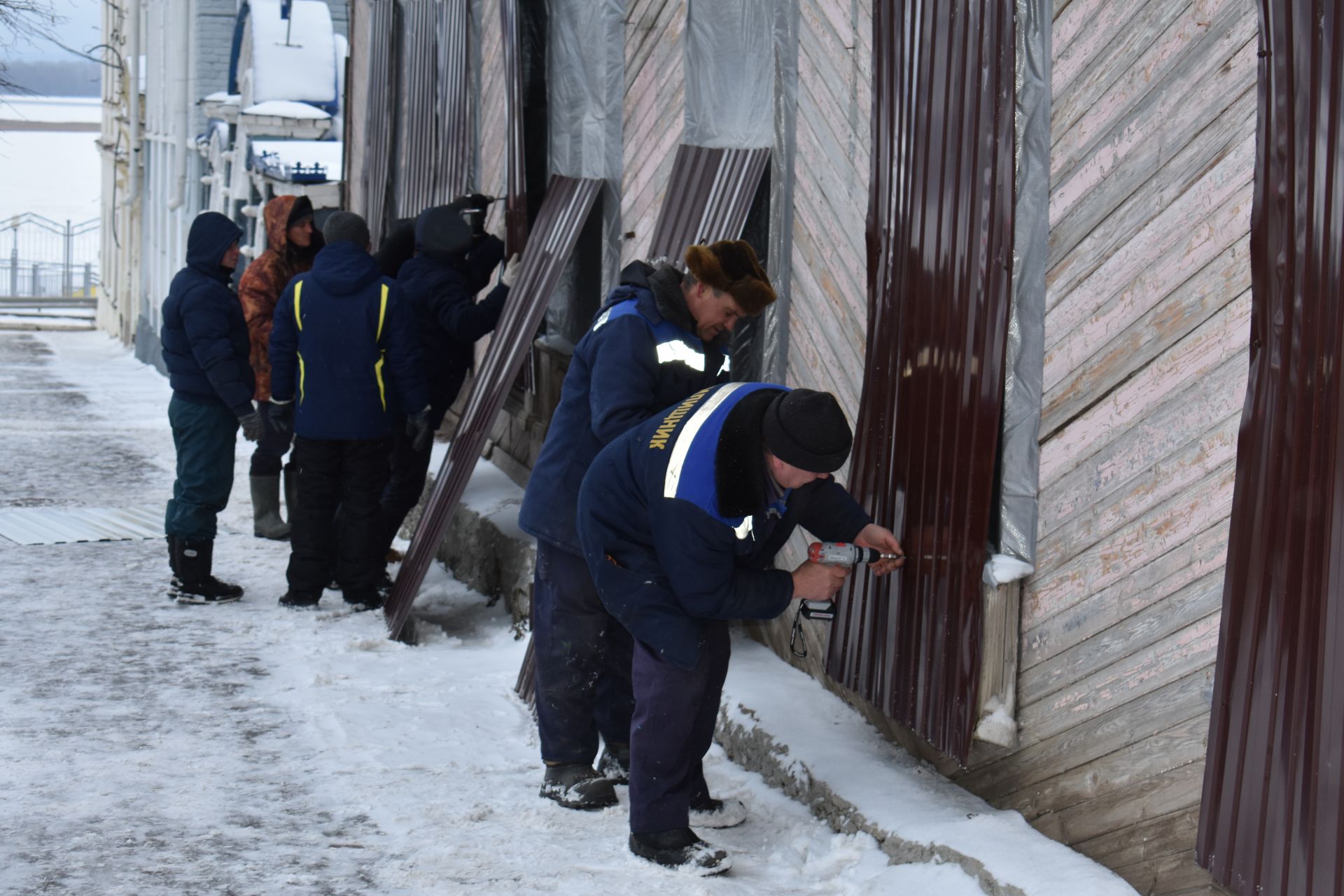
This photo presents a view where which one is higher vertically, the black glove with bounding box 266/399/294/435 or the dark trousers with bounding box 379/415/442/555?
the black glove with bounding box 266/399/294/435

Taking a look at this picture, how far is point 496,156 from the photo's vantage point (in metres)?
8.28

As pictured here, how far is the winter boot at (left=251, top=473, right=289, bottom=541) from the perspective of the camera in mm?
8227

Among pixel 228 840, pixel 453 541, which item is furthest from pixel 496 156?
pixel 228 840

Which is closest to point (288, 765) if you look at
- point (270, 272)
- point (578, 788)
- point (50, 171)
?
point (578, 788)

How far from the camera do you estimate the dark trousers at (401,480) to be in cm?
697

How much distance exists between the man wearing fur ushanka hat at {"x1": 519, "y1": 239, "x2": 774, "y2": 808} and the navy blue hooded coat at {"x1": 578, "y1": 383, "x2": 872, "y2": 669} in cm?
38

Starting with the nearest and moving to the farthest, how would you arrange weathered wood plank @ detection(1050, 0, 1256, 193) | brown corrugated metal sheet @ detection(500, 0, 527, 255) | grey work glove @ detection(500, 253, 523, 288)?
weathered wood plank @ detection(1050, 0, 1256, 193) → grey work glove @ detection(500, 253, 523, 288) → brown corrugated metal sheet @ detection(500, 0, 527, 255)

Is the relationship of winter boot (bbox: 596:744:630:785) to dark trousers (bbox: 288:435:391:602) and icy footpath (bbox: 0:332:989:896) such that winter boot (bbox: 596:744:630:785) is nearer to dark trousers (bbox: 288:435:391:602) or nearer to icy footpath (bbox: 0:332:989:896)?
icy footpath (bbox: 0:332:989:896)

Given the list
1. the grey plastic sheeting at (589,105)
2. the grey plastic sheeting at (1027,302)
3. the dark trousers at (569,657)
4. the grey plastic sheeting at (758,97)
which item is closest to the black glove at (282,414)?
the grey plastic sheeting at (589,105)

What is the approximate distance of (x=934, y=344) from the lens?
12.9 ft

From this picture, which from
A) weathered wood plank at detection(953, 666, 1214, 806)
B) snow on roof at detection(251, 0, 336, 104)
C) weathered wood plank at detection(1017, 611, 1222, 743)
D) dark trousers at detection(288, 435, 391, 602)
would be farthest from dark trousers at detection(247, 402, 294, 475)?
snow on roof at detection(251, 0, 336, 104)

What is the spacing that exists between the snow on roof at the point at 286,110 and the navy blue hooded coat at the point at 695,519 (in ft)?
38.2

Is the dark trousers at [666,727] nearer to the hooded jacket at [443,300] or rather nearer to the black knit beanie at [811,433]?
the black knit beanie at [811,433]

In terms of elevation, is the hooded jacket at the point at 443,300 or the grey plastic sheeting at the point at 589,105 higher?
the grey plastic sheeting at the point at 589,105
